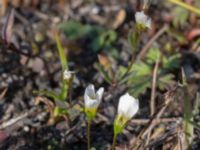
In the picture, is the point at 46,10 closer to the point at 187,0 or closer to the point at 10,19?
the point at 10,19

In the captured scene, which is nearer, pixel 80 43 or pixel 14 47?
pixel 14 47

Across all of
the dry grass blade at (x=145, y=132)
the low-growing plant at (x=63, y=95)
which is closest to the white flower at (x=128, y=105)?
the dry grass blade at (x=145, y=132)

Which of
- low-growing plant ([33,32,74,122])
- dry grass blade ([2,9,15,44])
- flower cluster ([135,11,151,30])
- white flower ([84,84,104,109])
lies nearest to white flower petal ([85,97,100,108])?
white flower ([84,84,104,109])

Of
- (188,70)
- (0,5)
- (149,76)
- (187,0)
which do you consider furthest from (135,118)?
(0,5)

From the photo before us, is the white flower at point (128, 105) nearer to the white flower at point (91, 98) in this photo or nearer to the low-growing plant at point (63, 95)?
the white flower at point (91, 98)

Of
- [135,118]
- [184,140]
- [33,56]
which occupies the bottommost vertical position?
[184,140]

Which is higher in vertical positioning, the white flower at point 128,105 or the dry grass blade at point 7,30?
the dry grass blade at point 7,30

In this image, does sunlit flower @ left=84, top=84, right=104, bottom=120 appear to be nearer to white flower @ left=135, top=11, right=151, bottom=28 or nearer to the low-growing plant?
the low-growing plant

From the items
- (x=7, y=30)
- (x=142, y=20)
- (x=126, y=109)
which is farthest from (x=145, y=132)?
(x=7, y=30)
